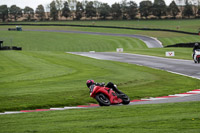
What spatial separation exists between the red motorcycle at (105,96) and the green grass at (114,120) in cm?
97

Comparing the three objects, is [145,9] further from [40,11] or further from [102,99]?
[102,99]

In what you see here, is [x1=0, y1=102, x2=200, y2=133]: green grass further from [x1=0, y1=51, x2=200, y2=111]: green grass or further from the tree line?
the tree line

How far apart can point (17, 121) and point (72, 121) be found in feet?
5.80

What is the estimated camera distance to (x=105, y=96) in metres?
12.8

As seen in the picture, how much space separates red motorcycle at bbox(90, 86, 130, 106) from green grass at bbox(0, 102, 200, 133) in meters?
0.97

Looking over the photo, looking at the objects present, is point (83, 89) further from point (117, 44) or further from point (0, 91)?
point (117, 44)

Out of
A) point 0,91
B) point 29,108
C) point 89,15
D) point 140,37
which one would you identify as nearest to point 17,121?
point 29,108

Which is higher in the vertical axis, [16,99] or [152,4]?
[152,4]

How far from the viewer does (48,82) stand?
20.0 m

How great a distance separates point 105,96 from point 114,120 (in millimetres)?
3165

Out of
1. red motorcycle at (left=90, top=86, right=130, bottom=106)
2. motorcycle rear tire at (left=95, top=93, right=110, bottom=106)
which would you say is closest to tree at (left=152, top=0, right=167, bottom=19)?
red motorcycle at (left=90, top=86, right=130, bottom=106)

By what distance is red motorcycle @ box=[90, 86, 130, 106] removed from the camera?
12.6 metres

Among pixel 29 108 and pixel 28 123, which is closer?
pixel 28 123

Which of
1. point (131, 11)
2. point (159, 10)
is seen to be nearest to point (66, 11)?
point (131, 11)
